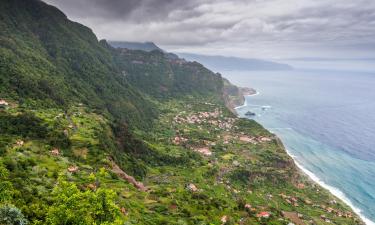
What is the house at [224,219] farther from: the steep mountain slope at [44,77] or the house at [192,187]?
the steep mountain slope at [44,77]

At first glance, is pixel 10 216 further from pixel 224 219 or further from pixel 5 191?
pixel 224 219

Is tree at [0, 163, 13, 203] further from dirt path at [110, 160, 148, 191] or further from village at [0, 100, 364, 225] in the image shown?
dirt path at [110, 160, 148, 191]

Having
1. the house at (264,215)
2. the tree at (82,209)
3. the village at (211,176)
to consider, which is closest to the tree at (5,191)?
the tree at (82,209)

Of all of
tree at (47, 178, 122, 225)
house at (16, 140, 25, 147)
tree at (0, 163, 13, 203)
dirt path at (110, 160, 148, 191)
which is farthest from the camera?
dirt path at (110, 160, 148, 191)

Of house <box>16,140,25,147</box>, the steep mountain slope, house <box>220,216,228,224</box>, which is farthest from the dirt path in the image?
the steep mountain slope

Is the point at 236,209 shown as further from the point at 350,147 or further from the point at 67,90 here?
the point at 350,147

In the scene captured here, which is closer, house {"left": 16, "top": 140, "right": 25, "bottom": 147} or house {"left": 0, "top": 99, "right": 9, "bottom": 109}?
house {"left": 16, "top": 140, "right": 25, "bottom": 147}

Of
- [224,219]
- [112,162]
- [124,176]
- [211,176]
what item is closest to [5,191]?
[124,176]

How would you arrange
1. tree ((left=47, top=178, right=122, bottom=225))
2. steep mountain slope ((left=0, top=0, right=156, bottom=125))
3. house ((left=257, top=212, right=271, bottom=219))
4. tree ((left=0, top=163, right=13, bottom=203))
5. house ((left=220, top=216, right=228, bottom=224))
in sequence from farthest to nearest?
steep mountain slope ((left=0, top=0, right=156, bottom=125))
house ((left=257, top=212, right=271, bottom=219))
house ((left=220, top=216, right=228, bottom=224))
tree ((left=0, top=163, right=13, bottom=203))
tree ((left=47, top=178, right=122, bottom=225))
